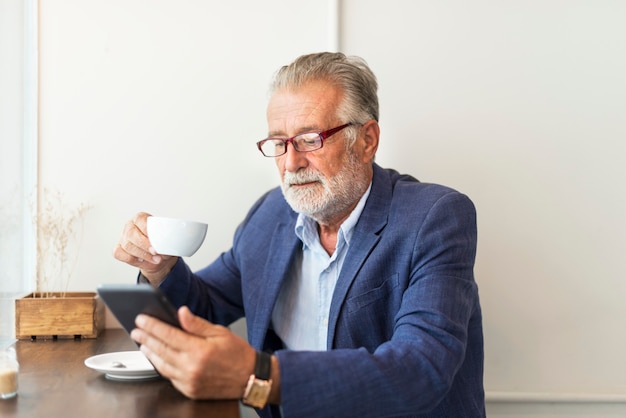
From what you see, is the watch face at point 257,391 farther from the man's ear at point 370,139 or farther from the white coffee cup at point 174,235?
the man's ear at point 370,139

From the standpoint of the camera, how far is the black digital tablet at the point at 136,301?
982 mm

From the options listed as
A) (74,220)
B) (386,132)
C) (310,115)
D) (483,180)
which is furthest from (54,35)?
(483,180)

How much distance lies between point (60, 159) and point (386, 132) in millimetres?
878

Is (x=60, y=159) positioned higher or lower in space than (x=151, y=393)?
higher

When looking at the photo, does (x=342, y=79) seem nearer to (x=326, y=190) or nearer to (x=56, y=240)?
(x=326, y=190)

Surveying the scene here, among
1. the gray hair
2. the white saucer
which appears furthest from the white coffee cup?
→ the gray hair

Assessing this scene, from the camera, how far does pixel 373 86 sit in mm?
1653

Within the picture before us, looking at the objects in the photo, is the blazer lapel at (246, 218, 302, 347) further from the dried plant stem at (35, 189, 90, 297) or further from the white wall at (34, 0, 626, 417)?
the dried plant stem at (35, 189, 90, 297)

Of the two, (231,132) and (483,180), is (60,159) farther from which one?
(483,180)

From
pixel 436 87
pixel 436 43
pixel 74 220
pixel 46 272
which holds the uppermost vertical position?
pixel 436 43

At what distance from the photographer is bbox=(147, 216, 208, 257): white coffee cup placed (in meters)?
1.34

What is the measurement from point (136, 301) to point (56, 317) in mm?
744

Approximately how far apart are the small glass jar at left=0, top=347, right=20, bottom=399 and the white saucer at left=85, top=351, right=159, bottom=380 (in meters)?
0.16

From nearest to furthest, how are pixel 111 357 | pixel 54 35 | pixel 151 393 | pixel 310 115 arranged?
1. pixel 151 393
2. pixel 111 357
3. pixel 310 115
4. pixel 54 35
